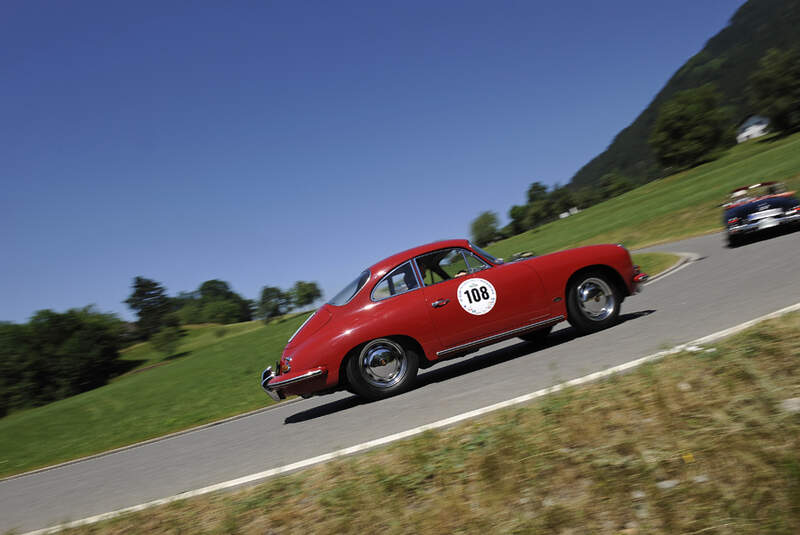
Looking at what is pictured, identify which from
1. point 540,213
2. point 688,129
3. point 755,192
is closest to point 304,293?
point 540,213

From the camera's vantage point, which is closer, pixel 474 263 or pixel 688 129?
pixel 474 263

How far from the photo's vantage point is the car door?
6.40 meters

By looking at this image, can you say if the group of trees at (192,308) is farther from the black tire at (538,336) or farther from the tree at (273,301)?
the black tire at (538,336)

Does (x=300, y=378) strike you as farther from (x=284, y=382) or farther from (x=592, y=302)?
(x=592, y=302)

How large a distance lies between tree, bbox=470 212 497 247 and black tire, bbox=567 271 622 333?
132 meters

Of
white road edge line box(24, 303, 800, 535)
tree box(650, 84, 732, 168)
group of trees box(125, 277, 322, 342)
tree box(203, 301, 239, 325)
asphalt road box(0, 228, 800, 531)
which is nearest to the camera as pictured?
white road edge line box(24, 303, 800, 535)

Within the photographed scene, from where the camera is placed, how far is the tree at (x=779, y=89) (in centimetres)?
6631

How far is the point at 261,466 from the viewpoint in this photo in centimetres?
468

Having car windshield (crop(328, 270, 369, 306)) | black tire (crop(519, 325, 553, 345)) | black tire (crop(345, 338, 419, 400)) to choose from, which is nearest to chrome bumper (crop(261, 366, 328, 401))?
black tire (crop(345, 338, 419, 400))

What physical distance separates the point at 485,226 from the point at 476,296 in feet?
451

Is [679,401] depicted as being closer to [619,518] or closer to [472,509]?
[619,518]

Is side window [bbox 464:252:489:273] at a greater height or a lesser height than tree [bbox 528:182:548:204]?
lesser

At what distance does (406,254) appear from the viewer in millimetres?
6773

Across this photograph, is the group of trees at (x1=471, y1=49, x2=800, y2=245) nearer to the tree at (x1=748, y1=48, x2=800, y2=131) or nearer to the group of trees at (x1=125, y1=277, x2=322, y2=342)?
the tree at (x1=748, y1=48, x2=800, y2=131)
